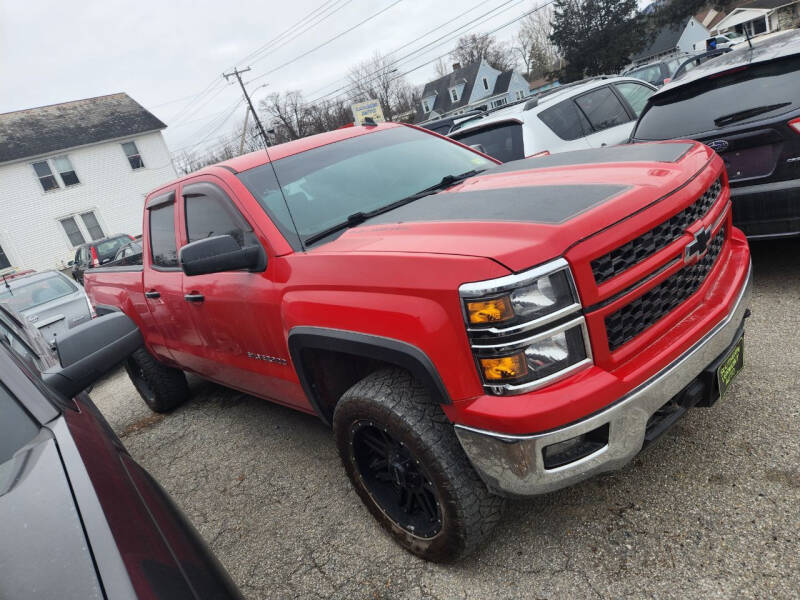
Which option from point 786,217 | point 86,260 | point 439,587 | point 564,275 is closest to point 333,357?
point 439,587

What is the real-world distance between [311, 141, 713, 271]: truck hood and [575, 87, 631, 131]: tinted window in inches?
132

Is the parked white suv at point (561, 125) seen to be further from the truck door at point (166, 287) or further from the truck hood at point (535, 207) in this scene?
the truck door at point (166, 287)

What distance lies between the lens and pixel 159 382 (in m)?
4.76

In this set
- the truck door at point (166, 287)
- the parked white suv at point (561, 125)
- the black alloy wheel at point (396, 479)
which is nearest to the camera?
the black alloy wheel at point (396, 479)

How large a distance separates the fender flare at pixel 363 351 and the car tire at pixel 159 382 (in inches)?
104

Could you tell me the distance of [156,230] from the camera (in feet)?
13.2

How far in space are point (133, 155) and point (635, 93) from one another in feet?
91.0

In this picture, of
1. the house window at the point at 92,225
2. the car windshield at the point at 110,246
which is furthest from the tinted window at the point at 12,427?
the house window at the point at 92,225

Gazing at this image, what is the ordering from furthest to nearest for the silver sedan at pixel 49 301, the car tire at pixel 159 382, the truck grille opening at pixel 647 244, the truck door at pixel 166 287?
the silver sedan at pixel 49 301
the car tire at pixel 159 382
the truck door at pixel 166 287
the truck grille opening at pixel 647 244

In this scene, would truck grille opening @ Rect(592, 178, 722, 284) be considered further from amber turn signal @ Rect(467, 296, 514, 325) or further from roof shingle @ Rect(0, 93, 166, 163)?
roof shingle @ Rect(0, 93, 166, 163)

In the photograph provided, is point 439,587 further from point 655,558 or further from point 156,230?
point 156,230

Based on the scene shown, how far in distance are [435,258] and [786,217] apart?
298cm

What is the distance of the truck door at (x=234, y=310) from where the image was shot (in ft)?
8.87

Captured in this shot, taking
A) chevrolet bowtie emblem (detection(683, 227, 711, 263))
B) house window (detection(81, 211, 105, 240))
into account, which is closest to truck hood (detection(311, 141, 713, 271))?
chevrolet bowtie emblem (detection(683, 227, 711, 263))
